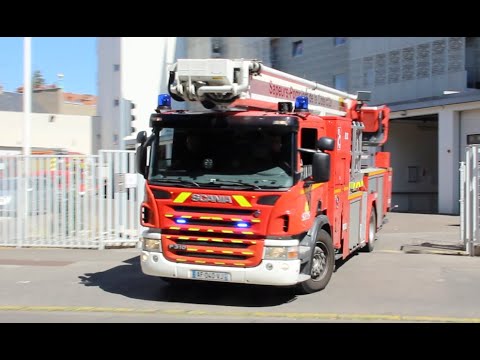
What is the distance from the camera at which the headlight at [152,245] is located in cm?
766

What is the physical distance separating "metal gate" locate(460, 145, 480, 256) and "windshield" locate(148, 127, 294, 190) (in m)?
5.86

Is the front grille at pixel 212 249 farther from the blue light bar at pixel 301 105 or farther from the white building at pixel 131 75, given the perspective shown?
the white building at pixel 131 75

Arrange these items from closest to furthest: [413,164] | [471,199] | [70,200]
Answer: [471,199], [70,200], [413,164]

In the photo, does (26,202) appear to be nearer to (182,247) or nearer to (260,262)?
(182,247)

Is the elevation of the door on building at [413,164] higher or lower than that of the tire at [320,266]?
higher

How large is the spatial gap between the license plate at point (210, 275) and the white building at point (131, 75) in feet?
41.0

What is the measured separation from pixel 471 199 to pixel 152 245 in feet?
23.9

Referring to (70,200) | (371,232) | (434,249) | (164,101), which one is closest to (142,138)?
(164,101)

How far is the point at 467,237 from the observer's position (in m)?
12.0

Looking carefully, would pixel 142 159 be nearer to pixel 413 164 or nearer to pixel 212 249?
pixel 212 249

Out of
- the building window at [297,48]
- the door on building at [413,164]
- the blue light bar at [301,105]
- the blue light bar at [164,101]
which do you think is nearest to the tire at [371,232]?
the blue light bar at [301,105]

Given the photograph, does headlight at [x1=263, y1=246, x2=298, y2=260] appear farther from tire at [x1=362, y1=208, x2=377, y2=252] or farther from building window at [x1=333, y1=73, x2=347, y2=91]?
building window at [x1=333, y1=73, x2=347, y2=91]

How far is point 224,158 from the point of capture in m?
7.62

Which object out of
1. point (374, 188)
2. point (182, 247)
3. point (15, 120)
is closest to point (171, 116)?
point (182, 247)
